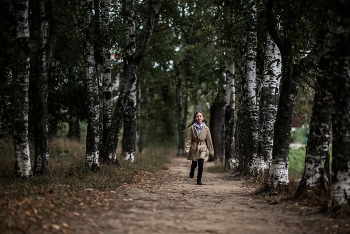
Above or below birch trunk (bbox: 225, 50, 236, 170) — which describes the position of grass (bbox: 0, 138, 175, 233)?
below

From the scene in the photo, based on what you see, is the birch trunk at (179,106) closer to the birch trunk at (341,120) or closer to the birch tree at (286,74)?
the birch tree at (286,74)

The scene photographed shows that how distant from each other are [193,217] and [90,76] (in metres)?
6.76

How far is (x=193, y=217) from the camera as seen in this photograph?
7.72m

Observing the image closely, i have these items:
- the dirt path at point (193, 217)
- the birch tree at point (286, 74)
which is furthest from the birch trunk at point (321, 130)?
the birch tree at point (286, 74)

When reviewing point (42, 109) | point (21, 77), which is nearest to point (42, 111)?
point (42, 109)

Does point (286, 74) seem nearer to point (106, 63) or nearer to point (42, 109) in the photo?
point (42, 109)

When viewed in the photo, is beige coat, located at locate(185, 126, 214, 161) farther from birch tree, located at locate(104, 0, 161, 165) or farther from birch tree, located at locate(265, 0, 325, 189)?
birch tree, located at locate(265, 0, 325, 189)

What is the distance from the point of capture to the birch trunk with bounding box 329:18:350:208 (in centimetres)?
750

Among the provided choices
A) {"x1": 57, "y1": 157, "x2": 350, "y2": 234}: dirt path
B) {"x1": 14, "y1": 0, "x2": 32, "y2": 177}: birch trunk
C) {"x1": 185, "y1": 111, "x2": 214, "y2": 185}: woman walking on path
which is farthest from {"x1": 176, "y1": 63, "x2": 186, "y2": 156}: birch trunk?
{"x1": 57, "y1": 157, "x2": 350, "y2": 234}: dirt path

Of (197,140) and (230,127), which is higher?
(230,127)

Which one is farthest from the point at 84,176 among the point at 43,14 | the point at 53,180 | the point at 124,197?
the point at 43,14

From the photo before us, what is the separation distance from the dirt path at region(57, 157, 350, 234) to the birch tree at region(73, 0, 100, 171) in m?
3.58

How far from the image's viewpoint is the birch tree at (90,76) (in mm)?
13133

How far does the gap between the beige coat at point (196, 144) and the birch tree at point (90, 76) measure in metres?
2.92
